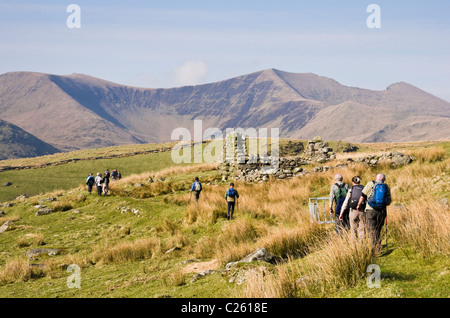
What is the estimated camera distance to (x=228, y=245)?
11391 millimetres

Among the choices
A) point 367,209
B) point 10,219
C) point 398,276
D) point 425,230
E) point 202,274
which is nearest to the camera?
point 398,276

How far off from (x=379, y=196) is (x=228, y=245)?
4572mm

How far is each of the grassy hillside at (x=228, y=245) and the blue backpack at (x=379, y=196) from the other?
0.77 m

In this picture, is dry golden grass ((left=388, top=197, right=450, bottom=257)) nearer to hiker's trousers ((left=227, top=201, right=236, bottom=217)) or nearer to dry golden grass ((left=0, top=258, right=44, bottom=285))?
hiker's trousers ((left=227, top=201, right=236, bottom=217))

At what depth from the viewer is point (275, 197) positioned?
19.6 meters

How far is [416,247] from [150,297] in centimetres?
582

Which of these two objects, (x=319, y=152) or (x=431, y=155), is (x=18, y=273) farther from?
(x=319, y=152)

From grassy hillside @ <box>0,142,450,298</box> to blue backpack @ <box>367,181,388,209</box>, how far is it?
765 mm

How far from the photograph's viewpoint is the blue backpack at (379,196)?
8.98 metres

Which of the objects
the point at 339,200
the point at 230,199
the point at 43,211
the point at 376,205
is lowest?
the point at 43,211

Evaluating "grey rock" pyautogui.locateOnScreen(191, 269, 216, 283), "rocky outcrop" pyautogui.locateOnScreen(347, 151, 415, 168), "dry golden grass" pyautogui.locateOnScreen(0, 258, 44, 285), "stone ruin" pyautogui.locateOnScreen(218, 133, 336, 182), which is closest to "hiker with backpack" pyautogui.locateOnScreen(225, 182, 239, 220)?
"grey rock" pyautogui.locateOnScreen(191, 269, 216, 283)

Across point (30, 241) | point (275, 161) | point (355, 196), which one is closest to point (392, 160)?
point (275, 161)
